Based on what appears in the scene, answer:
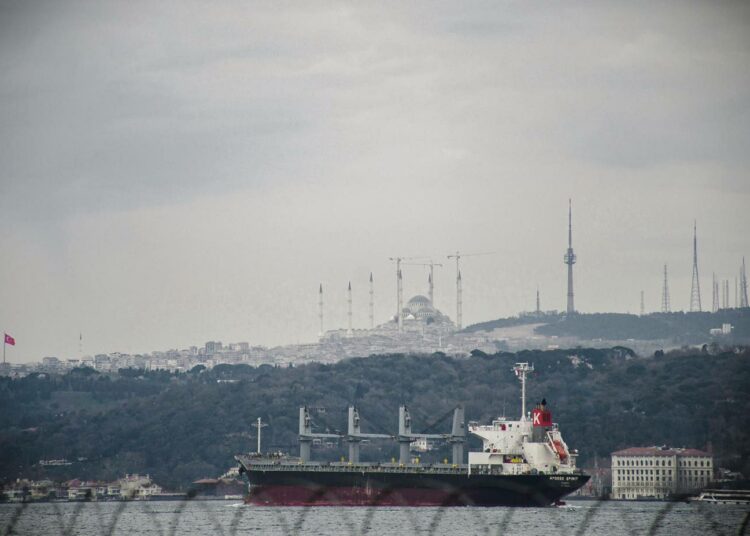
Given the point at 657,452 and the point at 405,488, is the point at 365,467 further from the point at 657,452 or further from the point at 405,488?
the point at 657,452

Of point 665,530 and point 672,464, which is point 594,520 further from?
point 672,464

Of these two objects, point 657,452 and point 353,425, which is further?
point 657,452

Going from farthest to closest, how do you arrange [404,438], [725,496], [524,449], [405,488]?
[404,438] → [725,496] → [405,488] → [524,449]

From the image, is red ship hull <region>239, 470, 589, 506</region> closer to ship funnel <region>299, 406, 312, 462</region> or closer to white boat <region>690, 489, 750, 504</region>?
ship funnel <region>299, 406, 312, 462</region>

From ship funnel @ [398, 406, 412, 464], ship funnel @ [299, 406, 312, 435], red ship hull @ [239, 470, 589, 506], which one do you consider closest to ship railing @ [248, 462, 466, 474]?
red ship hull @ [239, 470, 589, 506]

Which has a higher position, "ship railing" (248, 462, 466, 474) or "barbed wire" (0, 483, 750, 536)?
"ship railing" (248, 462, 466, 474)

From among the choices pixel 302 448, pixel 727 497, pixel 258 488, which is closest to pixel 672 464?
pixel 727 497

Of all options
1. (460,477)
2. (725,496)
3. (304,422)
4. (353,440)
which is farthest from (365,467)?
(725,496)
